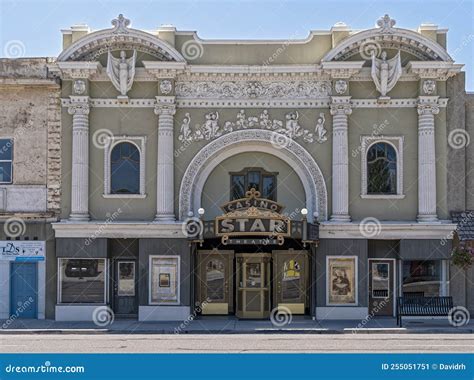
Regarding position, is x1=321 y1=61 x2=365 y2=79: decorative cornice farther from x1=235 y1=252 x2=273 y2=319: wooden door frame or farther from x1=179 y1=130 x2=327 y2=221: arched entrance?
x1=235 y1=252 x2=273 y2=319: wooden door frame

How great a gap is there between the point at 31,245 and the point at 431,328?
14417mm

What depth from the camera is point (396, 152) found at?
26266 millimetres

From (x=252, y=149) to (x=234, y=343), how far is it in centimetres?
934

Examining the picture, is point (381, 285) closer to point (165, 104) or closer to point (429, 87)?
point (429, 87)

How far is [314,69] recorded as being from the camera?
26078 millimetres

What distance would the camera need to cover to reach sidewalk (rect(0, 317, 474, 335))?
23.0 meters

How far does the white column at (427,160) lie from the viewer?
2581cm

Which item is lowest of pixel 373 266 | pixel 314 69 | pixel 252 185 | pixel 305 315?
pixel 305 315

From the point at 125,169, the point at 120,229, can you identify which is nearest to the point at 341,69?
the point at 125,169

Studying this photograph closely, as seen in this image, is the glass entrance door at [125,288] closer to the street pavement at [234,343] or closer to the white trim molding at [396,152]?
the street pavement at [234,343]

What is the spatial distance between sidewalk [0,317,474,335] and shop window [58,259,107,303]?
1008 mm

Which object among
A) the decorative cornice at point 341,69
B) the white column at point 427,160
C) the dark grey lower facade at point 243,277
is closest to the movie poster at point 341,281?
the dark grey lower facade at point 243,277

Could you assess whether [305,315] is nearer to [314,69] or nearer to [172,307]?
[172,307]

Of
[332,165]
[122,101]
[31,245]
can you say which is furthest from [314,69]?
[31,245]
